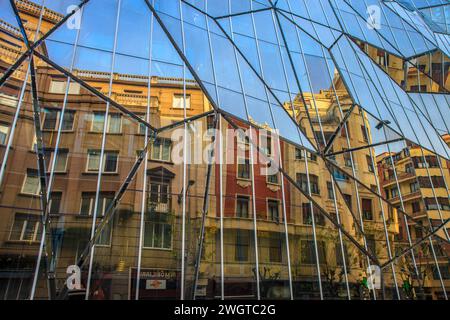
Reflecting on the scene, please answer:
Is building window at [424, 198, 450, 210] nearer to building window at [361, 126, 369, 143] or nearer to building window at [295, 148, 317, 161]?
building window at [361, 126, 369, 143]

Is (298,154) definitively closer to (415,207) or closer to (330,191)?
(330,191)

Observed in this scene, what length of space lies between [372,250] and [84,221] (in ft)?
32.0

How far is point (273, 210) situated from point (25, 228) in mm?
7189

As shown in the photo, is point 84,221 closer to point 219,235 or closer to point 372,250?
point 219,235

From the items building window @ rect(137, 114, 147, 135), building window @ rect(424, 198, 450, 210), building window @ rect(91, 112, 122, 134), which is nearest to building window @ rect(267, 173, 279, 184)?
building window @ rect(137, 114, 147, 135)

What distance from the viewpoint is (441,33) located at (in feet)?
80.6

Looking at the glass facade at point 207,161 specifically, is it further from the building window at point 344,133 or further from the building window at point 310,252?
the building window at point 344,133

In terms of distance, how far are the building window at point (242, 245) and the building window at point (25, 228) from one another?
5375mm

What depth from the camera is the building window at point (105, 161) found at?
33.7ft

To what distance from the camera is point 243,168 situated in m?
12.5

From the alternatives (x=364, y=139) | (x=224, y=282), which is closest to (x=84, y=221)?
(x=224, y=282)

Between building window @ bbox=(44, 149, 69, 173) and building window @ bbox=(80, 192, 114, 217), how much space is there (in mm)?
910

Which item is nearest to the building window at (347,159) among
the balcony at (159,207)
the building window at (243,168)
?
the building window at (243,168)

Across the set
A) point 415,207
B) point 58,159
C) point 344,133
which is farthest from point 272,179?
point 58,159
